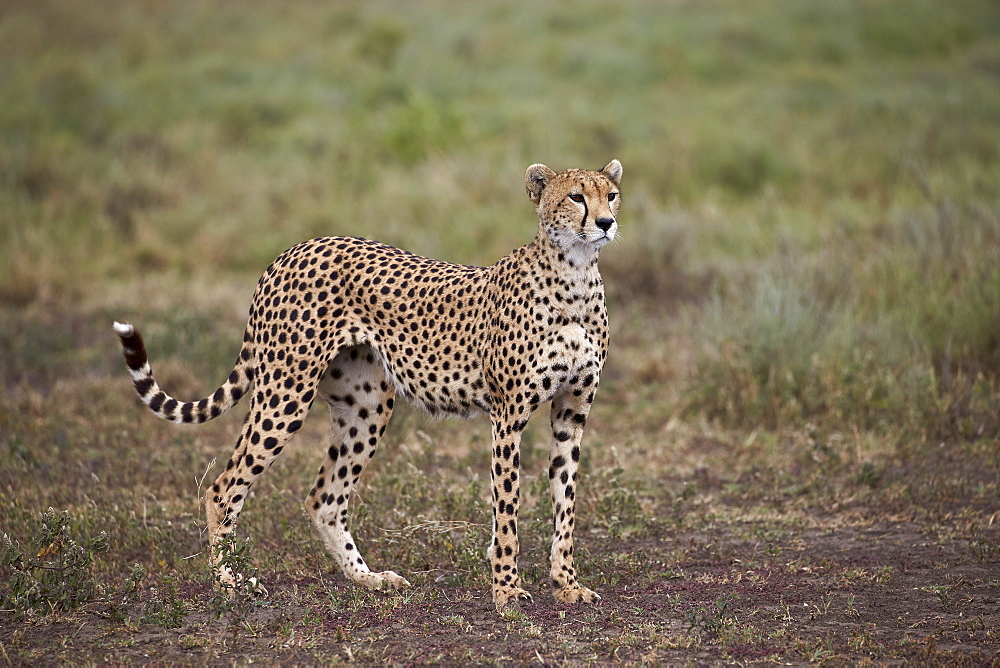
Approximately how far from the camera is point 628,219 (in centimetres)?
1143

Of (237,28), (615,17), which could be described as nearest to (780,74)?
(615,17)

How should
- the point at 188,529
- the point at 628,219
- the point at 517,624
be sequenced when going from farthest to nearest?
the point at 628,219 < the point at 188,529 < the point at 517,624

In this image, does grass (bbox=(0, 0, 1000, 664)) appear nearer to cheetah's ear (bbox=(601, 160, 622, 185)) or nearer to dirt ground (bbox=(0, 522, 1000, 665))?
dirt ground (bbox=(0, 522, 1000, 665))

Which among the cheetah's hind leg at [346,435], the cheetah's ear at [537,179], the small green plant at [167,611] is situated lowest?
the small green plant at [167,611]

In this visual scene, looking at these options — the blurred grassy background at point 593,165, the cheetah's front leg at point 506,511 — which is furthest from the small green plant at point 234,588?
the blurred grassy background at point 593,165

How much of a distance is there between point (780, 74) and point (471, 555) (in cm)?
1452

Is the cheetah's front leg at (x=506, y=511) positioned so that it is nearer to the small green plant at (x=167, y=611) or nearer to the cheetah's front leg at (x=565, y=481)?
the cheetah's front leg at (x=565, y=481)

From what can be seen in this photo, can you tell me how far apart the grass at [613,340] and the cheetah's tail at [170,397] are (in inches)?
23.1

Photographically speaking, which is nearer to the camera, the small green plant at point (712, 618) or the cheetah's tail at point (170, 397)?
the small green plant at point (712, 618)

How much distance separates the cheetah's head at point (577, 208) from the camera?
4277mm

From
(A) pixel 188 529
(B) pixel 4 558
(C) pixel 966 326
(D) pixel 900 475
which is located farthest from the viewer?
(C) pixel 966 326

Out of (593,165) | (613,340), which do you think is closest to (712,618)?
(613,340)

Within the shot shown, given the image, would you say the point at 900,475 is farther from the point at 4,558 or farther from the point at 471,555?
the point at 4,558

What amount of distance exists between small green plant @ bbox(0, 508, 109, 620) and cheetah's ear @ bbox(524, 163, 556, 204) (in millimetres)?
2127
